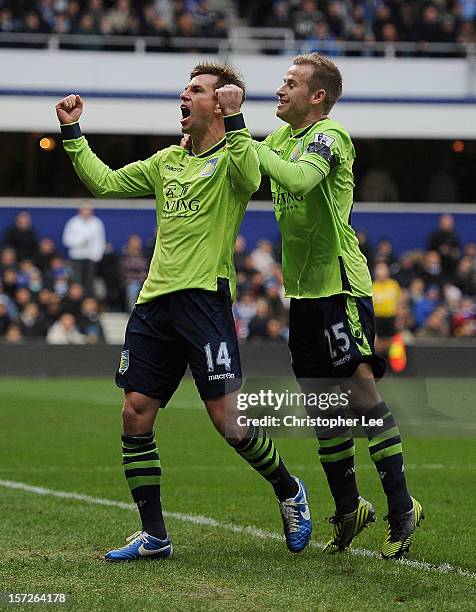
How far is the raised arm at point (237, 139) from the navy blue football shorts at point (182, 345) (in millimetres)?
609

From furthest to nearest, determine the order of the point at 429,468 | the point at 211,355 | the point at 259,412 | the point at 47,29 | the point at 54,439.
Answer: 1. the point at 47,29
2. the point at 54,439
3. the point at 429,468
4. the point at 259,412
5. the point at 211,355

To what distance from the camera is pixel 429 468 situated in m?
10.9

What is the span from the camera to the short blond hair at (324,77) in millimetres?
6762

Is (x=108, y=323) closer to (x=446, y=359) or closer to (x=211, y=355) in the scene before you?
(x=446, y=359)

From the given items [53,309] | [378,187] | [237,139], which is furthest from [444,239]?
[237,139]

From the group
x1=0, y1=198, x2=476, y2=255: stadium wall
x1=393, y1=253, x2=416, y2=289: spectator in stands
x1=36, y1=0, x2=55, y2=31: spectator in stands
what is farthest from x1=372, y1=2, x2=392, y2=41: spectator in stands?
x1=36, y1=0, x2=55, y2=31: spectator in stands

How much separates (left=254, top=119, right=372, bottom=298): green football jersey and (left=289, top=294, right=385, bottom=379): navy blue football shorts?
0.06 metres

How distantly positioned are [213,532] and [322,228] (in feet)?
6.45

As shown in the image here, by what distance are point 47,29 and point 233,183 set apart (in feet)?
73.8

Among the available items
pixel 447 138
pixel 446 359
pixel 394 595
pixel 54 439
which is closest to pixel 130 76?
pixel 447 138

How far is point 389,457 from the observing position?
668 centimetres

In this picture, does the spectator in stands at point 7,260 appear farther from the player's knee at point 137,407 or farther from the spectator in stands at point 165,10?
the player's knee at point 137,407

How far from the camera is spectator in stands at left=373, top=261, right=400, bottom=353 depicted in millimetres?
19781

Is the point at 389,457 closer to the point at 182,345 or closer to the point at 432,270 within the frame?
the point at 182,345
